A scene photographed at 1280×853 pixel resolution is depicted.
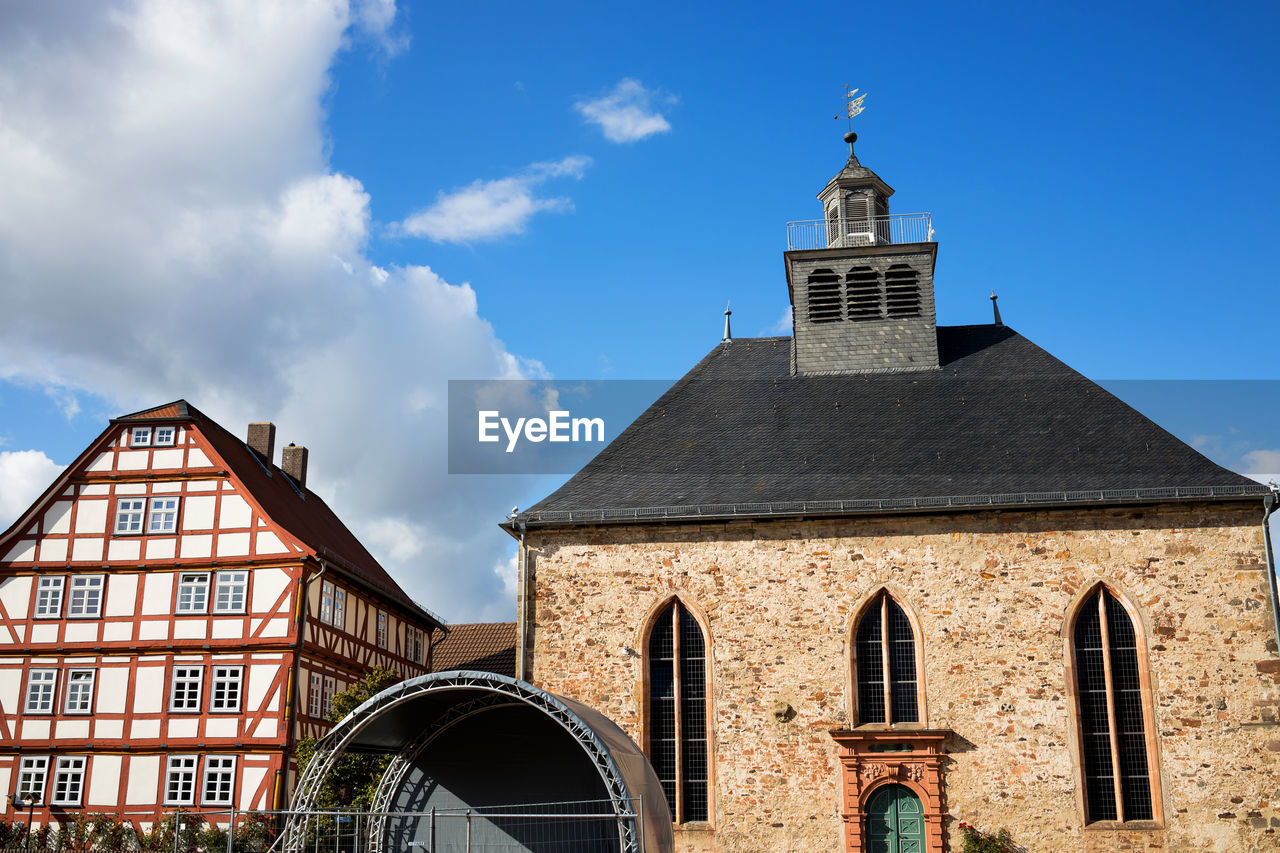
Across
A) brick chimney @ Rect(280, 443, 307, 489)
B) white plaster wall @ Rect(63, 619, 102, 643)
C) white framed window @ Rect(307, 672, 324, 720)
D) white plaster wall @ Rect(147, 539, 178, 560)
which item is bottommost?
white framed window @ Rect(307, 672, 324, 720)

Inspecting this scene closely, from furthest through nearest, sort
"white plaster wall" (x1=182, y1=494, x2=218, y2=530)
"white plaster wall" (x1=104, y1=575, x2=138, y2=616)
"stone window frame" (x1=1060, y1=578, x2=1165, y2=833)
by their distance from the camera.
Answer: "white plaster wall" (x1=182, y1=494, x2=218, y2=530) < "white plaster wall" (x1=104, y1=575, x2=138, y2=616) < "stone window frame" (x1=1060, y1=578, x2=1165, y2=833)

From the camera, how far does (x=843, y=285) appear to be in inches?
954

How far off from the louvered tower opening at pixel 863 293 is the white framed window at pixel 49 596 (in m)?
17.4

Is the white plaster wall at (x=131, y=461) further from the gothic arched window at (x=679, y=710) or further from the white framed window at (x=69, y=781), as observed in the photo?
the gothic arched window at (x=679, y=710)

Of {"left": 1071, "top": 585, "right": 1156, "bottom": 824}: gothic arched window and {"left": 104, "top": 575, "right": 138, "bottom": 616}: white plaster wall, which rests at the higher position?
{"left": 104, "top": 575, "right": 138, "bottom": 616}: white plaster wall

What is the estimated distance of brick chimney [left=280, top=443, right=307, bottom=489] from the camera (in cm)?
3128

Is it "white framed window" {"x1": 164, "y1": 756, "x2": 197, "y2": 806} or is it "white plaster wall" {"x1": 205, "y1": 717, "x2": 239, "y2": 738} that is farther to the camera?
"white plaster wall" {"x1": 205, "y1": 717, "x2": 239, "y2": 738}

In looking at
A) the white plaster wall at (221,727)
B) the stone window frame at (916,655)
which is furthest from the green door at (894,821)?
the white plaster wall at (221,727)

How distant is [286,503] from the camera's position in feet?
89.1

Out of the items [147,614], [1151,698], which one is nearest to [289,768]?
[147,614]

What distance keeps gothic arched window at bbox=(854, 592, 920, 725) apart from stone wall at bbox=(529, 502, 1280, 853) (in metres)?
0.28

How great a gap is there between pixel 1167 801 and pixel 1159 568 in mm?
3600

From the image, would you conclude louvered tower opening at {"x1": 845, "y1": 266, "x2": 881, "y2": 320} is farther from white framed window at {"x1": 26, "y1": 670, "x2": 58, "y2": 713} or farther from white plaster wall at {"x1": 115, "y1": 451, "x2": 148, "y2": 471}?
white framed window at {"x1": 26, "y1": 670, "x2": 58, "y2": 713}


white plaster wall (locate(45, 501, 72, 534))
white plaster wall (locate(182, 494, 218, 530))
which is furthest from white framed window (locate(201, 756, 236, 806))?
white plaster wall (locate(45, 501, 72, 534))
